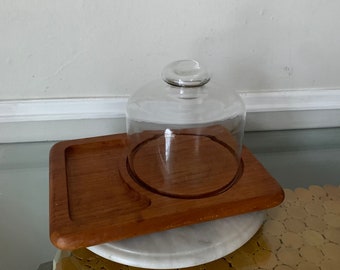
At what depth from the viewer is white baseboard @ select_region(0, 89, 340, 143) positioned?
673 millimetres

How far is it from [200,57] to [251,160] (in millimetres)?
197

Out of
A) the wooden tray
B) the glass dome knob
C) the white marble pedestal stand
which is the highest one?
the glass dome knob

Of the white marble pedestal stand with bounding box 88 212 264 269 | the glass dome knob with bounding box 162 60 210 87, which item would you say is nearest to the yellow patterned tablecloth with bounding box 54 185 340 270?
the white marble pedestal stand with bounding box 88 212 264 269

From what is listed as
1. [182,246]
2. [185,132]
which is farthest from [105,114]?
[182,246]

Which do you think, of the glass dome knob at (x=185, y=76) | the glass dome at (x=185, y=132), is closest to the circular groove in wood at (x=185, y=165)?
the glass dome at (x=185, y=132)

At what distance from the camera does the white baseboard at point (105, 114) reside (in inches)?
26.5

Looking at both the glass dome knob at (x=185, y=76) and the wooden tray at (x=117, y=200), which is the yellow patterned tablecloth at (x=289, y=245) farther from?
the glass dome knob at (x=185, y=76)

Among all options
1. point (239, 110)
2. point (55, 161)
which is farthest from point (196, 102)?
point (55, 161)

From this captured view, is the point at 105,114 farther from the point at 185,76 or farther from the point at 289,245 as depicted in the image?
the point at 289,245

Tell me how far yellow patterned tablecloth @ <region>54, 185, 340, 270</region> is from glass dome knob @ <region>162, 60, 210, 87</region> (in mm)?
193

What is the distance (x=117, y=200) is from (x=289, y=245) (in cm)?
21

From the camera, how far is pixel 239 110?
0.62 metres

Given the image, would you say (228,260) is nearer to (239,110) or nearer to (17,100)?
(239,110)

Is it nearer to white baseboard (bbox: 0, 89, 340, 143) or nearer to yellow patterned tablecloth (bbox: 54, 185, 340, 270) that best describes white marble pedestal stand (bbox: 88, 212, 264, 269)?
yellow patterned tablecloth (bbox: 54, 185, 340, 270)
